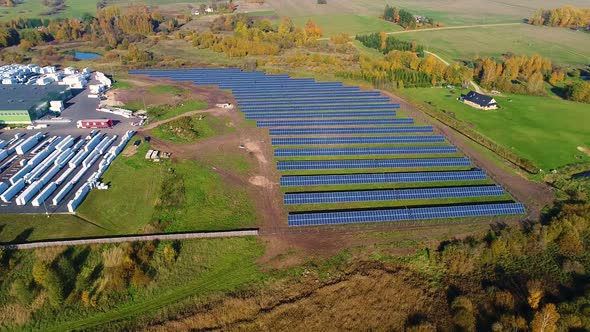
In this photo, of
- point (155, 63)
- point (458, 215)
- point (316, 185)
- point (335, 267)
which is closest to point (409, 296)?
point (335, 267)

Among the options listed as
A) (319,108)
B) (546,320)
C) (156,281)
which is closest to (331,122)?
(319,108)

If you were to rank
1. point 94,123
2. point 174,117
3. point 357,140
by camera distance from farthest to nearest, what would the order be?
1. point 174,117
2. point 94,123
3. point 357,140

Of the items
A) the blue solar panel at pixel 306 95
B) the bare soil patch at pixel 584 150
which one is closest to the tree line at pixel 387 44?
the blue solar panel at pixel 306 95

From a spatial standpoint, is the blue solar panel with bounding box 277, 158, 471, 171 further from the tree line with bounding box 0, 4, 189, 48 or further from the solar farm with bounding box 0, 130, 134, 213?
the tree line with bounding box 0, 4, 189, 48

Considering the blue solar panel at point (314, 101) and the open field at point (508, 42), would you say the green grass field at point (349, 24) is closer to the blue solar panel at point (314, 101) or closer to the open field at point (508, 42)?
the open field at point (508, 42)

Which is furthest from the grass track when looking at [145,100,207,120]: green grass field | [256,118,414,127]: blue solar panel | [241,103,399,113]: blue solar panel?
[145,100,207,120]: green grass field

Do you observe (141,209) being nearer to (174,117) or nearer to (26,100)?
(174,117)

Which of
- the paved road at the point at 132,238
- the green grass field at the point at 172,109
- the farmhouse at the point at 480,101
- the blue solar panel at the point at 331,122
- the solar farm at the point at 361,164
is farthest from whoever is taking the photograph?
the farmhouse at the point at 480,101
